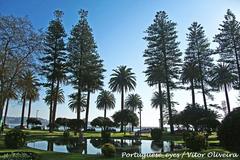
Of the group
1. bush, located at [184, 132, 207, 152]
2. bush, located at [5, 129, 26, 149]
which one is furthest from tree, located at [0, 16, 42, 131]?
bush, located at [184, 132, 207, 152]

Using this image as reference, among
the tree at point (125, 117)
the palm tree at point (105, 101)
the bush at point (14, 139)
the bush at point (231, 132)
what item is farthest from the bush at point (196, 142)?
the palm tree at point (105, 101)

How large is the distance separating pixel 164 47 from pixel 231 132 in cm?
3572

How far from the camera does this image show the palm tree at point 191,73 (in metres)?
47.6

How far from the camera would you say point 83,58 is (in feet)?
152

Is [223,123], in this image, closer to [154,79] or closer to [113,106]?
[154,79]

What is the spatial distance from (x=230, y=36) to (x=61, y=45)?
2953cm

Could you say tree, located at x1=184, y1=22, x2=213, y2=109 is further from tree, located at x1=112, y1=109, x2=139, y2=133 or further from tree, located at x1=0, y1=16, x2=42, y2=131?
tree, located at x1=0, y1=16, x2=42, y2=131

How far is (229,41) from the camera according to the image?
45.3 m

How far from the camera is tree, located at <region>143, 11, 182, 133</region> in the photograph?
46.9m

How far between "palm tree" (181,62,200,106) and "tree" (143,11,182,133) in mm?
2397

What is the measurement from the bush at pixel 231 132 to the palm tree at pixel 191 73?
1311 inches

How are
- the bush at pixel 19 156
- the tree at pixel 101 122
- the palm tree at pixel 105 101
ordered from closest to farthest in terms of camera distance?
the bush at pixel 19 156 < the tree at pixel 101 122 < the palm tree at pixel 105 101

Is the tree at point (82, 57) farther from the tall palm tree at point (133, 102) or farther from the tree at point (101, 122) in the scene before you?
the tall palm tree at point (133, 102)

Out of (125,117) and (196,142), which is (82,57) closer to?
(125,117)
